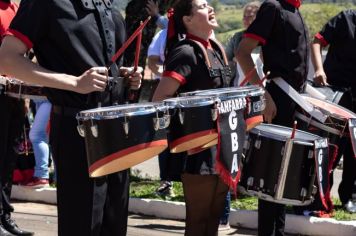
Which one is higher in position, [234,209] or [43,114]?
[43,114]

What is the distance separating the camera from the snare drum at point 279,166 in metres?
4.94

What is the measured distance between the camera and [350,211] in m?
6.89

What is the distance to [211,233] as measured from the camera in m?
4.60

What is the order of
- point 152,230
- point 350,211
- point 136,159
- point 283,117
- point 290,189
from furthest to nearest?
point 350,211
point 152,230
point 283,117
point 290,189
point 136,159

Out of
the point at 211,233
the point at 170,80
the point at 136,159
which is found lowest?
the point at 211,233

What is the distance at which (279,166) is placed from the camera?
4.98m

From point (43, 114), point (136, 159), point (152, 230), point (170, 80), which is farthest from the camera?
point (43, 114)

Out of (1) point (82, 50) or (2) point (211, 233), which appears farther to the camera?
(2) point (211, 233)

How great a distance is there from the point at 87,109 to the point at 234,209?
3.45 metres

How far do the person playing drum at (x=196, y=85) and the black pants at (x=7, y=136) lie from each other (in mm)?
1654

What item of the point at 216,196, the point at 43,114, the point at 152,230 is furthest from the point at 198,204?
the point at 43,114

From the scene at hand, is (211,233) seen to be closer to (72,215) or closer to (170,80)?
(170,80)

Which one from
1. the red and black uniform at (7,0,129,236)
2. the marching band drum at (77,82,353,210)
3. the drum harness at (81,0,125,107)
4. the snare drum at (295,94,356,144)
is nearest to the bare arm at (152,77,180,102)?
the marching band drum at (77,82,353,210)

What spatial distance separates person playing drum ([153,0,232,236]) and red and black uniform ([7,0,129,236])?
0.87 metres
